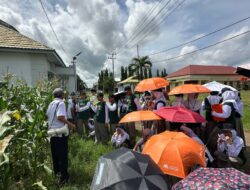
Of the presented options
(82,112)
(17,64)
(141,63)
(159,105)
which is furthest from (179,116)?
(141,63)

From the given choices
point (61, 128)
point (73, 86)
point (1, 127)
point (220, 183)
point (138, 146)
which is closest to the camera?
point (220, 183)

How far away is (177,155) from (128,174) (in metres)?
1.23

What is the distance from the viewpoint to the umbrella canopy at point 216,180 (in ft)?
6.67

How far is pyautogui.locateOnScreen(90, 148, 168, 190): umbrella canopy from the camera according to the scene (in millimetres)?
2225

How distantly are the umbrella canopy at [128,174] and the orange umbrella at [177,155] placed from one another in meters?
0.88

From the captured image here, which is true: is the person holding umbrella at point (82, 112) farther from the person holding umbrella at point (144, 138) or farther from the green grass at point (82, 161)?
the person holding umbrella at point (144, 138)

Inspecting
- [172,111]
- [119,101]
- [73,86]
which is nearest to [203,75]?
[73,86]

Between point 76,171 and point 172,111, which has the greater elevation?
point 172,111

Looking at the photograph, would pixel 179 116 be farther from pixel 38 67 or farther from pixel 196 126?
pixel 38 67

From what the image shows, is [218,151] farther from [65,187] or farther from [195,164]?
[65,187]

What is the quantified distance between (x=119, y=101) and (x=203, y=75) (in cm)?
4676

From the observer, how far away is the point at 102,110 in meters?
8.13

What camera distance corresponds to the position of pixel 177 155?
3.35m

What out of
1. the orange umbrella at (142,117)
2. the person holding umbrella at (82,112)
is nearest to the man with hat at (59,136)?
the orange umbrella at (142,117)
